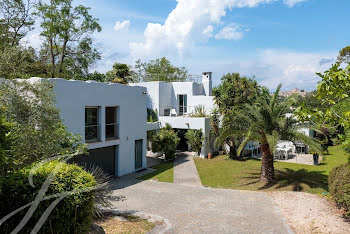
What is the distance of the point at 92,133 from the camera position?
17.2 meters

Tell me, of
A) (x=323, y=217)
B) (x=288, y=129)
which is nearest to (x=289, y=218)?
(x=323, y=217)

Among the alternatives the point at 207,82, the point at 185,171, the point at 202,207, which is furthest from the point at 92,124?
the point at 207,82

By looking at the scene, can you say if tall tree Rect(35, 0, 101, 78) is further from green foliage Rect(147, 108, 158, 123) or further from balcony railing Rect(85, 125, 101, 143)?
balcony railing Rect(85, 125, 101, 143)

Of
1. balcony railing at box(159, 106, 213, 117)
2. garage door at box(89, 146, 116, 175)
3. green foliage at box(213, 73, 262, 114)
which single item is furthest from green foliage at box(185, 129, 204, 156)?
garage door at box(89, 146, 116, 175)

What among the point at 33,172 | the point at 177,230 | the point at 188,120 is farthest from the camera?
the point at 188,120

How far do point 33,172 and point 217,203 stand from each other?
8.94 metres

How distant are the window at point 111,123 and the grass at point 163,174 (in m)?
3.76

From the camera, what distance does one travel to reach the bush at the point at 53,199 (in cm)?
523

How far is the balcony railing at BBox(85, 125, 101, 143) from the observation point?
55.4 ft

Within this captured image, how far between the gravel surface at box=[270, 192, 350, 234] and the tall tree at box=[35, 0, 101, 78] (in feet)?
96.2

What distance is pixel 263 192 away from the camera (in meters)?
14.6

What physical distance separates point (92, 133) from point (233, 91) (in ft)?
49.2

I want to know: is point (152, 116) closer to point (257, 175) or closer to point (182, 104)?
point (182, 104)

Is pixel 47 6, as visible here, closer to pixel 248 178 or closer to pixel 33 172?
Answer: pixel 248 178
